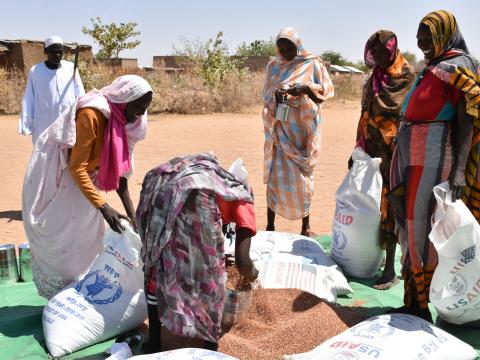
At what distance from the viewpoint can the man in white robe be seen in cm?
572

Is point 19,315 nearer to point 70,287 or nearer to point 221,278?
point 70,287

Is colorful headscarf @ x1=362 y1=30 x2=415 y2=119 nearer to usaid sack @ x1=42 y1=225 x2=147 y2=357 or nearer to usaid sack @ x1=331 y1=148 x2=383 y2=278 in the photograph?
usaid sack @ x1=331 y1=148 x2=383 y2=278

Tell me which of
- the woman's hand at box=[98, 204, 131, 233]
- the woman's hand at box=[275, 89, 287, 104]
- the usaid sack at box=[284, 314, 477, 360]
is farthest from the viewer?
the woman's hand at box=[275, 89, 287, 104]

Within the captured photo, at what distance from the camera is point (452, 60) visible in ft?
9.43

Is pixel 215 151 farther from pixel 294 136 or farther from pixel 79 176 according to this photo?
pixel 79 176

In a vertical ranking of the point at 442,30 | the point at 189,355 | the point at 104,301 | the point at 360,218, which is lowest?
the point at 104,301

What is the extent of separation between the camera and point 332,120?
52.0 feet

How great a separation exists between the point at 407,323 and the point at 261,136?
9656 mm

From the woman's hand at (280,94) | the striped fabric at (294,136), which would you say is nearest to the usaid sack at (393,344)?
the striped fabric at (294,136)

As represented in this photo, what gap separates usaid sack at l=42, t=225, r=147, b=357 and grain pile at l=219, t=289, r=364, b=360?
23.7 inches

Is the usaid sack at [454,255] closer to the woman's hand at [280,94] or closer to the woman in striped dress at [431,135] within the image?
the woman in striped dress at [431,135]

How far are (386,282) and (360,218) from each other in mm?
491

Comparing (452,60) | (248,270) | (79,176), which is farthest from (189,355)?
(452,60)

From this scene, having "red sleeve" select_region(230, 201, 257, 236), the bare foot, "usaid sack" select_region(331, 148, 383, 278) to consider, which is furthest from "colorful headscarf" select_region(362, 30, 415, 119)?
"red sleeve" select_region(230, 201, 257, 236)
